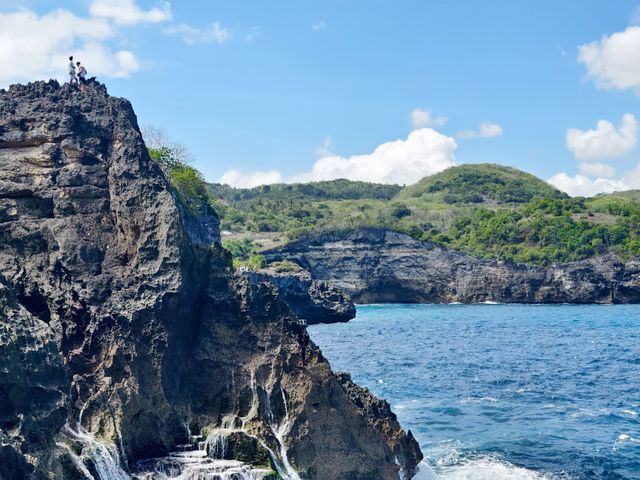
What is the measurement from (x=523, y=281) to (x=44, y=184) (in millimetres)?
78673

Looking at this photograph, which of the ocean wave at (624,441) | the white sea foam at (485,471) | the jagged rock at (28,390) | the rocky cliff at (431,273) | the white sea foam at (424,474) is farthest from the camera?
the rocky cliff at (431,273)

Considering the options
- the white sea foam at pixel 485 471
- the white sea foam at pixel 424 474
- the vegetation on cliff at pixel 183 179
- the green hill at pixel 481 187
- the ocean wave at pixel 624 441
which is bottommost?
the white sea foam at pixel 485 471

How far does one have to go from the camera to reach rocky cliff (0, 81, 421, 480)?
14.2 metres

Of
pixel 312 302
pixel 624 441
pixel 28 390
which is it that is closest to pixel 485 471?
pixel 624 441

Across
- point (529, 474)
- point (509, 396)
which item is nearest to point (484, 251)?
point (509, 396)

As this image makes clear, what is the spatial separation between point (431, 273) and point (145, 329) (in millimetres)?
79823

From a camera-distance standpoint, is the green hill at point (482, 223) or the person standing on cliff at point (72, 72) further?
the green hill at point (482, 223)

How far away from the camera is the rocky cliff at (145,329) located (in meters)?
14.2

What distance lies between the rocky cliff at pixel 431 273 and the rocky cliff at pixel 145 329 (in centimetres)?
7288

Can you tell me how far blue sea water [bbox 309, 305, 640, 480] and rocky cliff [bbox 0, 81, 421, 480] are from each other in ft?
15.8

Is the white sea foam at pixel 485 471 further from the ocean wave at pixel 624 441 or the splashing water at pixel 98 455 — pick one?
the splashing water at pixel 98 455

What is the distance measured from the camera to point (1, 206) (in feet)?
52.1

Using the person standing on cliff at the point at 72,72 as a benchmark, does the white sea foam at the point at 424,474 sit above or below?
below

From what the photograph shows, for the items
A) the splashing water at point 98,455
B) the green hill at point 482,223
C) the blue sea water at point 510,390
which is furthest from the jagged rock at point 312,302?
the splashing water at point 98,455
